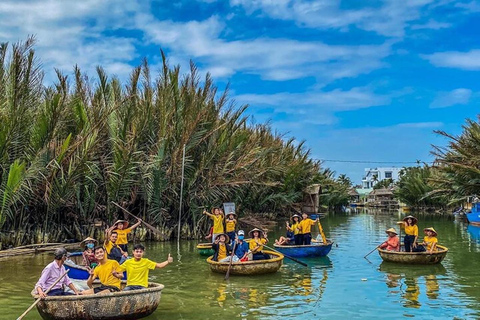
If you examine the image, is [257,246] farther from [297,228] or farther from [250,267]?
[297,228]

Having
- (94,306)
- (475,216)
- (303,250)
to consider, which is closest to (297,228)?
(303,250)

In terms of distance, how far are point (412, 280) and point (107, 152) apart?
13400mm

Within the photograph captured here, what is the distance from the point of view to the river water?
32.5 ft

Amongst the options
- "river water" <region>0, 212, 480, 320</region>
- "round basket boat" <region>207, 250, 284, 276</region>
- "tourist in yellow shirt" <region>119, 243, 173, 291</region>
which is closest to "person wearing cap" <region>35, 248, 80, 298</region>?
"tourist in yellow shirt" <region>119, 243, 173, 291</region>

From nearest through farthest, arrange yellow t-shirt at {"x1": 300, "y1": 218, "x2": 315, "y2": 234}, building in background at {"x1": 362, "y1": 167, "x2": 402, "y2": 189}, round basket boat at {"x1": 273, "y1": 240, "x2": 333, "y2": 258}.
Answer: round basket boat at {"x1": 273, "y1": 240, "x2": 333, "y2": 258} < yellow t-shirt at {"x1": 300, "y1": 218, "x2": 315, "y2": 234} < building in background at {"x1": 362, "y1": 167, "x2": 402, "y2": 189}

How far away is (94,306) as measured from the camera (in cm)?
848

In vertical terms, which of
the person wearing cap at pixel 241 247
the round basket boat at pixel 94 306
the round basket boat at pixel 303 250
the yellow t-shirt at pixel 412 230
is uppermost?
the yellow t-shirt at pixel 412 230

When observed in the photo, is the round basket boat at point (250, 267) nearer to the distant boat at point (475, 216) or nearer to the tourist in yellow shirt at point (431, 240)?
the tourist in yellow shirt at point (431, 240)

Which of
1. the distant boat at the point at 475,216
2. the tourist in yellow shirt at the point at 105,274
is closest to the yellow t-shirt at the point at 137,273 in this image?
the tourist in yellow shirt at the point at 105,274

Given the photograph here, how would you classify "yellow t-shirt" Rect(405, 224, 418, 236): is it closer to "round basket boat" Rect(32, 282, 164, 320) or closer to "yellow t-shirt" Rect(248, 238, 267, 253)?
"yellow t-shirt" Rect(248, 238, 267, 253)

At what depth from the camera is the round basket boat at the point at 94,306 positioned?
8414mm

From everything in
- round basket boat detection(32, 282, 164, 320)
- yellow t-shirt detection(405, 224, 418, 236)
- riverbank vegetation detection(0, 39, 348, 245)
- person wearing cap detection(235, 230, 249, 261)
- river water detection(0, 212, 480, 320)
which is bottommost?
river water detection(0, 212, 480, 320)

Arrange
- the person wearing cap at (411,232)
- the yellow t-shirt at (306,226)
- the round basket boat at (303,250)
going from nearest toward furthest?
the person wearing cap at (411,232) → the round basket boat at (303,250) → the yellow t-shirt at (306,226)

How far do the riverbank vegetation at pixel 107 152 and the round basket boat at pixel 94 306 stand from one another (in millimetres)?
8330
